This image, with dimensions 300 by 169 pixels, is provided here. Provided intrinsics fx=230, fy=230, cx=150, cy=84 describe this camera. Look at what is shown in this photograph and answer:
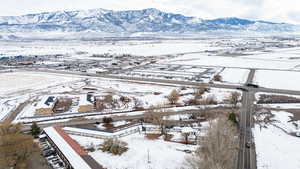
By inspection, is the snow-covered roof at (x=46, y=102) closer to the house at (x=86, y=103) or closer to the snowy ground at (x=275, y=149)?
the house at (x=86, y=103)

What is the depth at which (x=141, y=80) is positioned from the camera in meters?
66.4

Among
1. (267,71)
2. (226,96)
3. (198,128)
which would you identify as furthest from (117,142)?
(267,71)

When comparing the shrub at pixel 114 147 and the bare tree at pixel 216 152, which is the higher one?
the bare tree at pixel 216 152

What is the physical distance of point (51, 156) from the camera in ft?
90.1

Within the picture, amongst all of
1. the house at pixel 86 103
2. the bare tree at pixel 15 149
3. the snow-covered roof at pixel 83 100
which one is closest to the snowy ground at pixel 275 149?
the bare tree at pixel 15 149

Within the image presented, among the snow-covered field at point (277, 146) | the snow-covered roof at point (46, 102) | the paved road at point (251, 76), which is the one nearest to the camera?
the snow-covered field at point (277, 146)

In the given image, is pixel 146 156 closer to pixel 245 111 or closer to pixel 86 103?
pixel 245 111

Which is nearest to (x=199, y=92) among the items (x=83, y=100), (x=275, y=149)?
(x=275, y=149)

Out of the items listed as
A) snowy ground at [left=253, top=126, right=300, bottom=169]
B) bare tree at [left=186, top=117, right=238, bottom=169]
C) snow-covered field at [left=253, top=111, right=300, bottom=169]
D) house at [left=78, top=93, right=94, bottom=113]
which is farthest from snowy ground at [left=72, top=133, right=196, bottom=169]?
house at [left=78, top=93, right=94, bottom=113]

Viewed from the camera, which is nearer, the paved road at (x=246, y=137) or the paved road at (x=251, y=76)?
the paved road at (x=246, y=137)

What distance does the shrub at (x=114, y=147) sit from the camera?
2795 centimetres

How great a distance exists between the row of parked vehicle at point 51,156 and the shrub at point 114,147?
517 cm

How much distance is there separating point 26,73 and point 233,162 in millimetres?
79592

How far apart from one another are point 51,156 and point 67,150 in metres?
2.47
